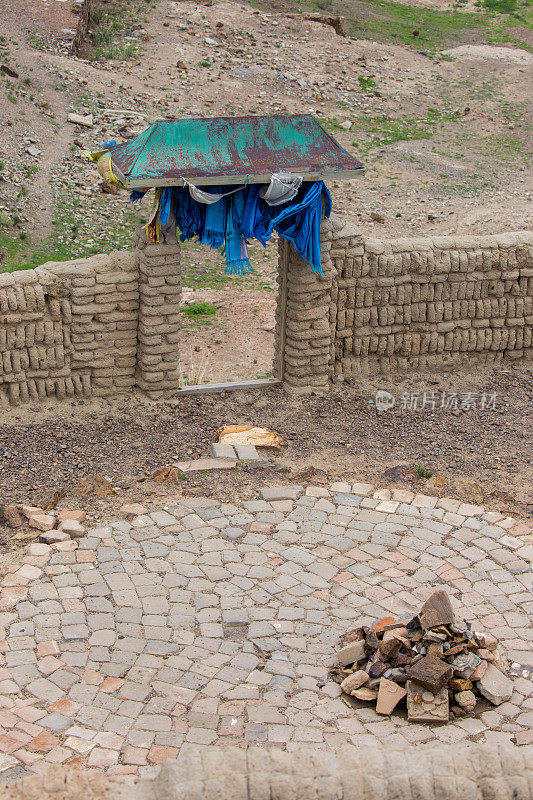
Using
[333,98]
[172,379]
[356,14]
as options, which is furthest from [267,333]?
[356,14]

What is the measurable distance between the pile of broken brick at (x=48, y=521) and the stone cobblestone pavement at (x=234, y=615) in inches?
5.1

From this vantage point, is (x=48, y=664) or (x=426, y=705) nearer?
(x=426, y=705)

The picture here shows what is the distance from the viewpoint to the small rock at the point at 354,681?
6.65 metres

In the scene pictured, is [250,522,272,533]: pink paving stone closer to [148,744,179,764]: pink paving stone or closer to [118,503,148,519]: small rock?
[118,503,148,519]: small rock

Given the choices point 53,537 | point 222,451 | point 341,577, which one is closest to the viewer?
point 341,577

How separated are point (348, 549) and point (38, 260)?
8.56 m

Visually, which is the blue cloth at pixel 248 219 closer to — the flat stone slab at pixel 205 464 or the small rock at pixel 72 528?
the flat stone slab at pixel 205 464

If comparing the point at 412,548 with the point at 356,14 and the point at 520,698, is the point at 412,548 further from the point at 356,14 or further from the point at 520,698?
the point at 356,14

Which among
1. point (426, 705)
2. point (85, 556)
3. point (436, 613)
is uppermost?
point (436, 613)

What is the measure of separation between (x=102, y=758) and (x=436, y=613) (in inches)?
97.4

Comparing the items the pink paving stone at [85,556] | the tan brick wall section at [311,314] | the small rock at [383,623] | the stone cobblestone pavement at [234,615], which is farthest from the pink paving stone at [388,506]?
the pink paving stone at [85,556]

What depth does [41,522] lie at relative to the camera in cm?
835

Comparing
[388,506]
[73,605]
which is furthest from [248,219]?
[73,605]

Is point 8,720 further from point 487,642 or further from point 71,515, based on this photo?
point 487,642
